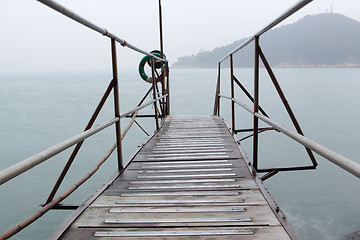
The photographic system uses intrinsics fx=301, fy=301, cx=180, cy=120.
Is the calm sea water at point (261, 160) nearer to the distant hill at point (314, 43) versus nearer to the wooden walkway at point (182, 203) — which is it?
the wooden walkway at point (182, 203)

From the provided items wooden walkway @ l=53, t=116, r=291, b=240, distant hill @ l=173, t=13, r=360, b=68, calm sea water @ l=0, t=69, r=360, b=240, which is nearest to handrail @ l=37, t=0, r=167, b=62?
wooden walkway @ l=53, t=116, r=291, b=240

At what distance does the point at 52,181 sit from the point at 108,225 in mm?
18626

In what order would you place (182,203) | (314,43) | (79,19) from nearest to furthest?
(79,19) → (182,203) → (314,43)

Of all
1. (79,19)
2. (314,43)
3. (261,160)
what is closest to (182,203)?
(79,19)

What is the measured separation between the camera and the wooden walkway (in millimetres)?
1446

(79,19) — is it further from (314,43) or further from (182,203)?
(314,43)

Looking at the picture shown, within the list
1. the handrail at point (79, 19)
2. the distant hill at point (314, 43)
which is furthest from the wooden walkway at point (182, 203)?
the distant hill at point (314, 43)

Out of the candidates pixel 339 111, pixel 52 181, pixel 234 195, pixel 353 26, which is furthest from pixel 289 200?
pixel 353 26

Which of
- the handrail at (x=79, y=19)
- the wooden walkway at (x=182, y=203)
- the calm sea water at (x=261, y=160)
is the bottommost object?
the calm sea water at (x=261, y=160)

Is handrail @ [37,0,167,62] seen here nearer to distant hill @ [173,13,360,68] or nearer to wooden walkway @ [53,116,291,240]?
wooden walkway @ [53,116,291,240]

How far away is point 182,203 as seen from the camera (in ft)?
5.87

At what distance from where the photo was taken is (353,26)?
5037 inches

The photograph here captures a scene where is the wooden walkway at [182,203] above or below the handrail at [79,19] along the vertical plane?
below

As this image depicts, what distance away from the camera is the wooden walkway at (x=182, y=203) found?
1446 millimetres
